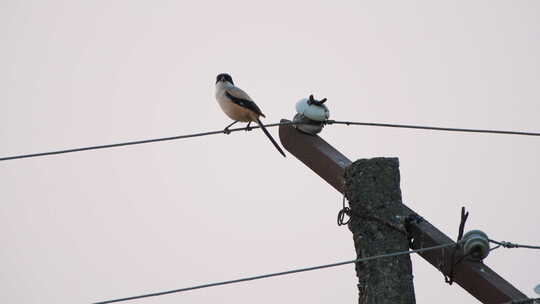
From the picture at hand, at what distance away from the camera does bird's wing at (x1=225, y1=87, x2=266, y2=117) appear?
937cm

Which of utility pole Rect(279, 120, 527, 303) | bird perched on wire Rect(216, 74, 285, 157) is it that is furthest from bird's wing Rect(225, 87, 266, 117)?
utility pole Rect(279, 120, 527, 303)

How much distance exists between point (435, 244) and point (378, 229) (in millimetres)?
381

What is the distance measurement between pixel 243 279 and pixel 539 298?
1.82m

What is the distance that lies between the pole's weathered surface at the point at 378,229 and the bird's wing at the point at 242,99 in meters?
3.97

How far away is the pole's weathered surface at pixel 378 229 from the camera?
513 cm

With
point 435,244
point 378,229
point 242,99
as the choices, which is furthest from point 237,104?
point 435,244

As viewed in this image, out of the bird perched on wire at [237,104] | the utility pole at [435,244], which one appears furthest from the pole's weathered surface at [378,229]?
the bird perched on wire at [237,104]

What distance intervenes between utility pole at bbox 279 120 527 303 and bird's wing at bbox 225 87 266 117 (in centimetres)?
341

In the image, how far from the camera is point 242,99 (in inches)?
376

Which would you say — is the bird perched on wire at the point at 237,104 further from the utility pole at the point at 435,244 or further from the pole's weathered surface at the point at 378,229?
the pole's weathered surface at the point at 378,229

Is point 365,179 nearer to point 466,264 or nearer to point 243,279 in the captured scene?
point 466,264

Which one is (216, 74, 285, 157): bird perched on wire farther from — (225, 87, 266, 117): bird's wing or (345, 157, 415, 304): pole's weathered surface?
(345, 157, 415, 304): pole's weathered surface

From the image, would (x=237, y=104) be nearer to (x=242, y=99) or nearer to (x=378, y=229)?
(x=242, y=99)

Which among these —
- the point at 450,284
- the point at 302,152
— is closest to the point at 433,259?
the point at 450,284
